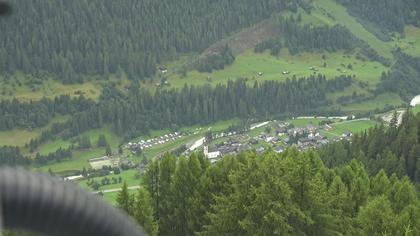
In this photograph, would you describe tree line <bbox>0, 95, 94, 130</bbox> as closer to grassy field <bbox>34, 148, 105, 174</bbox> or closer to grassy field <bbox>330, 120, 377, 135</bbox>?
grassy field <bbox>34, 148, 105, 174</bbox>

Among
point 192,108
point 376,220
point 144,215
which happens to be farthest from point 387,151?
point 192,108

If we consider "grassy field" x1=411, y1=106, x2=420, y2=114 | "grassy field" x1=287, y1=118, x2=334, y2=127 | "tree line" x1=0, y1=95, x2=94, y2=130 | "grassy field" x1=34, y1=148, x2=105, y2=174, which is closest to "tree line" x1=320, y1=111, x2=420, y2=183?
"grassy field" x1=34, y1=148, x2=105, y2=174

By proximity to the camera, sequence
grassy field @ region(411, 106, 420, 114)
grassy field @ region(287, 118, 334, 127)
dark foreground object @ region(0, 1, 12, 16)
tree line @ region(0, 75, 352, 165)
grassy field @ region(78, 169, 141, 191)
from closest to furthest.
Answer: dark foreground object @ region(0, 1, 12, 16) → grassy field @ region(78, 169, 141, 191) → grassy field @ region(411, 106, 420, 114) → grassy field @ region(287, 118, 334, 127) → tree line @ region(0, 75, 352, 165)

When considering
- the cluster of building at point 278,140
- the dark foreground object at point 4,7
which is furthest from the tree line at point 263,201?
the cluster of building at point 278,140

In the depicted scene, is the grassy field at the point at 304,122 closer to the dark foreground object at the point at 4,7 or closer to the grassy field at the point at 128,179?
the grassy field at the point at 128,179

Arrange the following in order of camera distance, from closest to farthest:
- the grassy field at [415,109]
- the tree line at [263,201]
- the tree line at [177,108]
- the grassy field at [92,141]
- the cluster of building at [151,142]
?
the tree line at [263,201] → the cluster of building at [151,142] → the grassy field at [92,141] → the grassy field at [415,109] → the tree line at [177,108]
